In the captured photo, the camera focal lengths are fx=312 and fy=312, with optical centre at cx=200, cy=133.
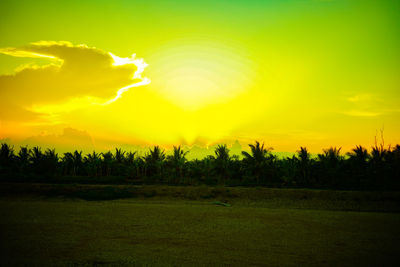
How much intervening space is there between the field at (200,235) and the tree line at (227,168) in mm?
5983

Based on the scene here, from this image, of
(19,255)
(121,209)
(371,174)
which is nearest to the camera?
(19,255)

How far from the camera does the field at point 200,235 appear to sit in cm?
761

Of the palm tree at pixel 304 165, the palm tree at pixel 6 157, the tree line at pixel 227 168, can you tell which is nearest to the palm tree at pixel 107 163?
the tree line at pixel 227 168

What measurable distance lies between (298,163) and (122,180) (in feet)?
49.0

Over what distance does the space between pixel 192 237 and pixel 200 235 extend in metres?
0.38

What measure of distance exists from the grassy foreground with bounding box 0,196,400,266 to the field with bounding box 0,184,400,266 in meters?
0.02

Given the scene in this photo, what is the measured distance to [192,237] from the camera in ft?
32.4

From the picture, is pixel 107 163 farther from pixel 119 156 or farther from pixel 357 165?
pixel 357 165

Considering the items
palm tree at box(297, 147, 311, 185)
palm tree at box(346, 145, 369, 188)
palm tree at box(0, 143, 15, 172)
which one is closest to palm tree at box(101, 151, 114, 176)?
palm tree at box(0, 143, 15, 172)

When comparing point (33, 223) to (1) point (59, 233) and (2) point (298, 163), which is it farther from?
(2) point (298, 163)

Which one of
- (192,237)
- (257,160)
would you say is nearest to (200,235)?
(192,237)

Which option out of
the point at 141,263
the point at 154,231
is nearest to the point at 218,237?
the point at 154,231

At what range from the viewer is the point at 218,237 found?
32.4 ft

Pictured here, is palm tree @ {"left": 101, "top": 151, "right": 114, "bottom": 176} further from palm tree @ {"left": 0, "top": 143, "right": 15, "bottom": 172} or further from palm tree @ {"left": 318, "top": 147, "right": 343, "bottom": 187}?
palm tree @ {"left": 318, "top": 147, "right": 343, "bottom": 187}
